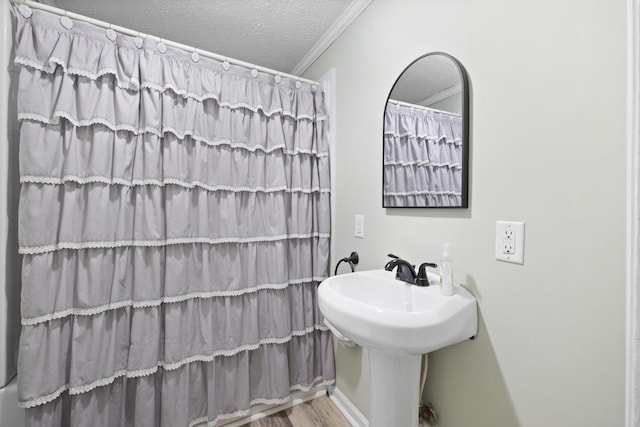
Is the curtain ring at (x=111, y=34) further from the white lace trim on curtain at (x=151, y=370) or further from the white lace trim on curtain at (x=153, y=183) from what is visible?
the white lace trim on curtain at (x=151, y=370)

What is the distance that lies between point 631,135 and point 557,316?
50 centimetres

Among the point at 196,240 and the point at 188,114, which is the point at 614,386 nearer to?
the point at 196,240

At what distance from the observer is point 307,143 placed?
1723 millimetres

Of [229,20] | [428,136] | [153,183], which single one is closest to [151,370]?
[153,183]

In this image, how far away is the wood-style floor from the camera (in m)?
1.55

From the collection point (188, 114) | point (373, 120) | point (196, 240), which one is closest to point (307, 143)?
point (373, 120)

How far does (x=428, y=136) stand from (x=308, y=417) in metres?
1.74

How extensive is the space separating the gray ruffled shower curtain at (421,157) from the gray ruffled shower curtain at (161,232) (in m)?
0.59

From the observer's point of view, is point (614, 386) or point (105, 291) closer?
point (614, 386)

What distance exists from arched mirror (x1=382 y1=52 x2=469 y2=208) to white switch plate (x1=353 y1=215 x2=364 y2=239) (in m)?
0.23

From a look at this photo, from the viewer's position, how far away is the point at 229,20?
62.3 inches

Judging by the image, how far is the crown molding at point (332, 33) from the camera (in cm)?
146

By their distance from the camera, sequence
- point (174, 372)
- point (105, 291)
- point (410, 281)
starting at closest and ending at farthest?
point (410, 281), point (105, 291), point (174, 372)

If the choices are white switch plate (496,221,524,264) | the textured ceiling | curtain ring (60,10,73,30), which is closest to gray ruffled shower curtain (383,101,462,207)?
white switch plate (496,221,524,264)
